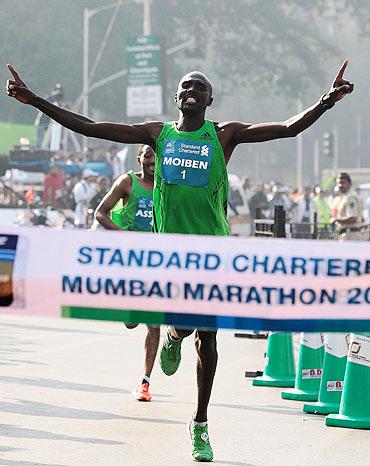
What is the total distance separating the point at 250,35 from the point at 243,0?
183 cm

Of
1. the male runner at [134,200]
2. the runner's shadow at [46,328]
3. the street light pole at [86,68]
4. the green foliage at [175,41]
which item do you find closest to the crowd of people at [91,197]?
the runner's shadow at [46,328]

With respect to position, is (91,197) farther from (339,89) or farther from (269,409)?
(339,89)

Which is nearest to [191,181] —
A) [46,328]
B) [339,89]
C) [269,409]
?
[339,89]

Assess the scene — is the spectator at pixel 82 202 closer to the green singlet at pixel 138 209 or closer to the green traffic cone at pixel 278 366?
the green traffic cone at pixel 278 366

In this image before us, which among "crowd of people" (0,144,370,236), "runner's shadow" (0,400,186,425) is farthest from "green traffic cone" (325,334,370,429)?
"crowd of people" (0,144,370,236)

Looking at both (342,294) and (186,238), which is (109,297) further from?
(342,294)

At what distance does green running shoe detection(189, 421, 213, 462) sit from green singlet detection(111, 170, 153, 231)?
329 cm

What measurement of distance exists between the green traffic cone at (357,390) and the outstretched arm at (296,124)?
193 cm

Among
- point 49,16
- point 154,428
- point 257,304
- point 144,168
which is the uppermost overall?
point 49,16

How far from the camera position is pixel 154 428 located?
10008mm

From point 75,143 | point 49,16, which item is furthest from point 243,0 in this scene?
point 75,143

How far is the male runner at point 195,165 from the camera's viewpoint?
861 centimetres

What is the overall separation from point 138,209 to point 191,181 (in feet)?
10.8

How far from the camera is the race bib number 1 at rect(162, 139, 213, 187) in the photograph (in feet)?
28.3
